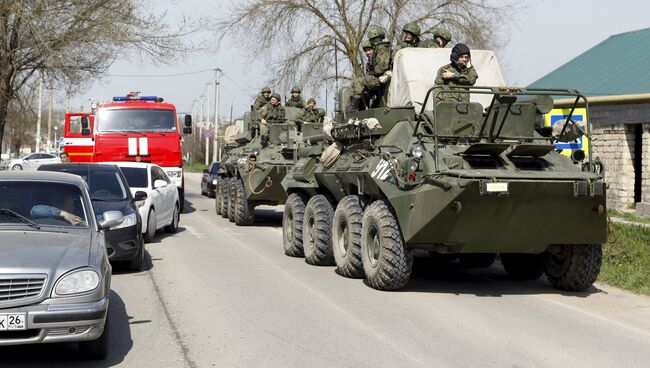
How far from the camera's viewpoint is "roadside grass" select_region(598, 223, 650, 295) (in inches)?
461

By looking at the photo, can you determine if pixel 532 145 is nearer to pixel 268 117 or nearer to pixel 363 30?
pixel 268 117

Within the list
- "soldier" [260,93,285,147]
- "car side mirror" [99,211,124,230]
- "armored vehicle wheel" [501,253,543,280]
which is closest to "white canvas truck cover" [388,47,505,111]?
"armored vehicle wheel" [501,253,543,280]

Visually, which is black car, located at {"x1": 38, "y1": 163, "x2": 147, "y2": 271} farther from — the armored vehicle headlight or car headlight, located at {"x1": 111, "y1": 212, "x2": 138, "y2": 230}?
the armored vehicle headlight

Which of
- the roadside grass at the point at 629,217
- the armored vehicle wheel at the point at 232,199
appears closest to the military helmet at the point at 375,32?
the roadside grass at the point at 629,217

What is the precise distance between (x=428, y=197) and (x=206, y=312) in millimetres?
2564

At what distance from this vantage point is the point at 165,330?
8266 mm

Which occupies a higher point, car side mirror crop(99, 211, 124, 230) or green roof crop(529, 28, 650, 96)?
green roof crop(529, 28, 650, 96)

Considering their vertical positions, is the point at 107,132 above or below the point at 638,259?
above

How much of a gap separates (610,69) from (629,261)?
1328cm

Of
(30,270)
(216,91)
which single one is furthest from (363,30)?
(216,91)

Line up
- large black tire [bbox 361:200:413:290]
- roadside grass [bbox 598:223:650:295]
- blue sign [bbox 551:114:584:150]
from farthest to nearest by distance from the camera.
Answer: roadside grass [bbox 598:223:650:295] → blue sign [bbox 551:114:584:150] → large black tire [bbox 361:200:413:290]

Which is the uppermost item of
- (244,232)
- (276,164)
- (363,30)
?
(363,30)

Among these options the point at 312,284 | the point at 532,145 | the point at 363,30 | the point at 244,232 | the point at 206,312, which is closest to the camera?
the point at 206,312

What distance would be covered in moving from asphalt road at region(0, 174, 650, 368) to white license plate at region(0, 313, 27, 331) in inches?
25.2
